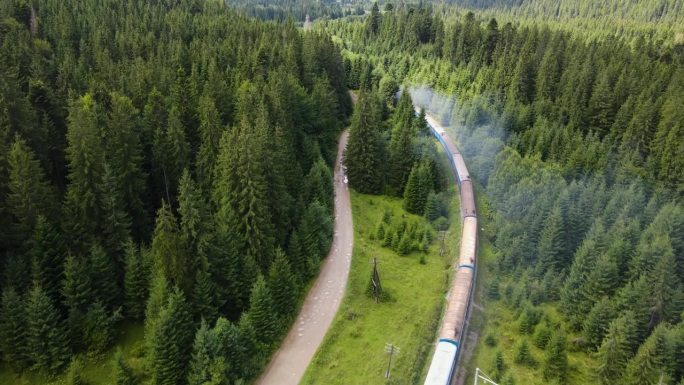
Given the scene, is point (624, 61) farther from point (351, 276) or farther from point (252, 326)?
point (252, 326)

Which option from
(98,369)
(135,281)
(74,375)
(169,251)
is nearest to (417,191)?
(169,251)

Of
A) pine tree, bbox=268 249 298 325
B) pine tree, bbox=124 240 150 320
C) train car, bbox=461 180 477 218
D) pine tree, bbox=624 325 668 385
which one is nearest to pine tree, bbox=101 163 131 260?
pine tree, bbox=124 240 150 320

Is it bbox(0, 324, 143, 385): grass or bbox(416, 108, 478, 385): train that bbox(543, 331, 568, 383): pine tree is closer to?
bbox(416, 108, 478, 385): train

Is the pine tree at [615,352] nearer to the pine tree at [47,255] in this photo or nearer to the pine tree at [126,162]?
the pine tree at [126,162]

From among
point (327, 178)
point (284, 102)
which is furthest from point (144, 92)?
point (327, 178)

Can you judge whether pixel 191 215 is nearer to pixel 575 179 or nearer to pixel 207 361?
pixel 207 361

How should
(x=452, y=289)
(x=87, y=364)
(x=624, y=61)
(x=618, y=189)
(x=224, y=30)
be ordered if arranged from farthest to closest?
(x=224, y=30), (x=624, y=61), (x=618, y=189), (x=452, y=289), (x=87, y=364)

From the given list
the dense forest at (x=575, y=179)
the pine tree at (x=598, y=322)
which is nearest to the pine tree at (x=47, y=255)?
the dense forest at (x=575, y=179)
